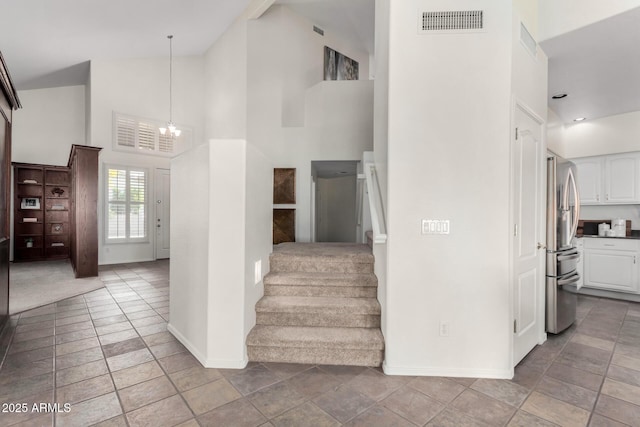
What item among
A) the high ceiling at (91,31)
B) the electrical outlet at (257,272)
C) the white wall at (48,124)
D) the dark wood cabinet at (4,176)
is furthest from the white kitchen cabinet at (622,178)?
the white wall at (48,124)

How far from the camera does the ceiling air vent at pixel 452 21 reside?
227 centimetres

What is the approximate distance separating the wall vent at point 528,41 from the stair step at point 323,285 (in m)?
2.47

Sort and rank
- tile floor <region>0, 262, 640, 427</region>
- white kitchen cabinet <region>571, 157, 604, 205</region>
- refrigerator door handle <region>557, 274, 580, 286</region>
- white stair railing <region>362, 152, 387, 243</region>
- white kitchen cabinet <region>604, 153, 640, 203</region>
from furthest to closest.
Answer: white kitchen cabinet <region>571, 157, 604, 205</region> < white kitchen cabinet <region>604, 153, 640, 203</region> < refrigerator door handle <region>557, 274, 580, 286</region> < white stair railing <region>362, 152, 387, 243</region> < tile floor <region>0, 262, 640, 427</region>

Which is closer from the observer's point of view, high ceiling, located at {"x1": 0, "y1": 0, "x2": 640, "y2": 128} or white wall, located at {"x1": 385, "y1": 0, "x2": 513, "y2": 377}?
white wall, located at {"x1": 385, "y1": 0, "x2": 513, "y2": 377}

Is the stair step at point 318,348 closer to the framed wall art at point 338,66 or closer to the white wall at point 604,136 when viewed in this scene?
the white wall at point 604,136

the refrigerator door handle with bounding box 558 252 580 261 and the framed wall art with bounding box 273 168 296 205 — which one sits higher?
the framed wall art with bounding box 273 168 296 205

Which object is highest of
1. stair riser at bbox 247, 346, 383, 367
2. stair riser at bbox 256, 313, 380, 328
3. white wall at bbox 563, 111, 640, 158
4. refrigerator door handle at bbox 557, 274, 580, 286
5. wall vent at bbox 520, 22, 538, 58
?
wall vent at bbox 520, 22, 538, 58

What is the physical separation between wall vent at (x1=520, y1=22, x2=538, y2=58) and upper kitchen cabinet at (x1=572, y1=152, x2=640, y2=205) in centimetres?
345

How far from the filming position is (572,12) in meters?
2.64

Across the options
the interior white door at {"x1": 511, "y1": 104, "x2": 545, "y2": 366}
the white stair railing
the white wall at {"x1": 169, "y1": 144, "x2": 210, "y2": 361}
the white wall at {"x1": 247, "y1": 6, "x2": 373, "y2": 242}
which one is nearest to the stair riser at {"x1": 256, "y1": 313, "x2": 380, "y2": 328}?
the white wall at {"x1": 169, "y1": 144, "x2": 210, "y2": 361}

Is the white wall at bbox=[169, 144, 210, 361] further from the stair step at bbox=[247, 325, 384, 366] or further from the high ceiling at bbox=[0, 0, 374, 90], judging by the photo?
the high ceiling at bbox=[0, 0, 374, 90]

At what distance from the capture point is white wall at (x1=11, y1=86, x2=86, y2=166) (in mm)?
6766

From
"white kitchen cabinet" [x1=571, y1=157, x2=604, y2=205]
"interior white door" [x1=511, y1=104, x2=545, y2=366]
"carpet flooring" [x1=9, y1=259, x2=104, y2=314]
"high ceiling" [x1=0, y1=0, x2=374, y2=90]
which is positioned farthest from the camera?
"white kitchen cabinet" [x1=571, y1=157, x2=604, y2=205]

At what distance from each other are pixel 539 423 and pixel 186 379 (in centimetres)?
233
